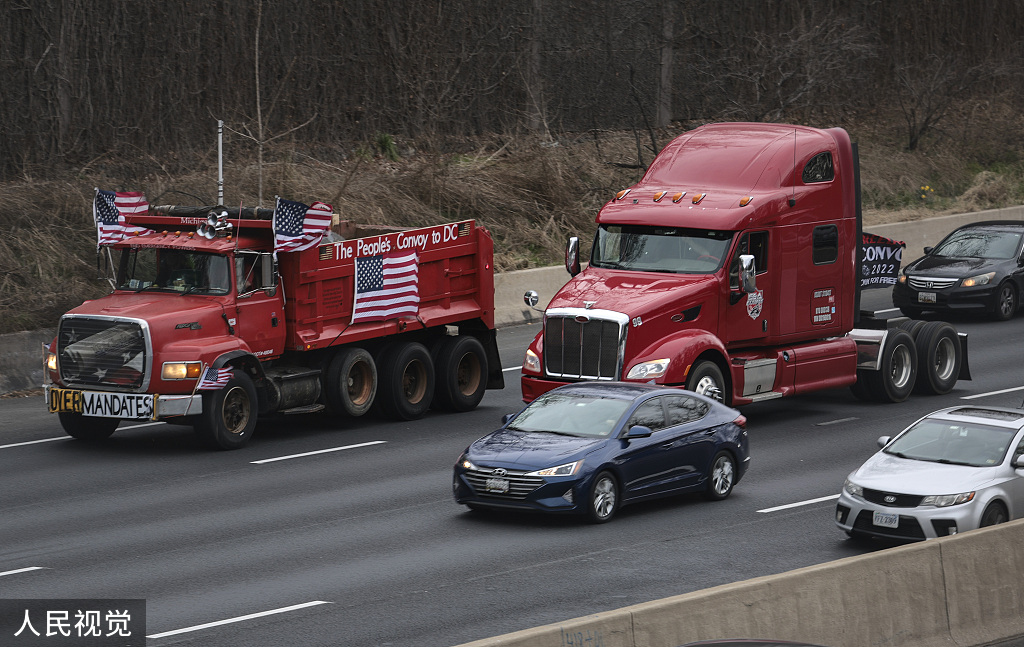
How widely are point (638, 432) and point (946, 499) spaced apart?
10.4ft

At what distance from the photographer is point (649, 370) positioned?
18453 millimetres

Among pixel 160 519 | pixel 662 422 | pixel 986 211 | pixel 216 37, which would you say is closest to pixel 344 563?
pixel 160 519

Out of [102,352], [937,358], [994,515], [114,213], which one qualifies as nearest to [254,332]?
[102,352]

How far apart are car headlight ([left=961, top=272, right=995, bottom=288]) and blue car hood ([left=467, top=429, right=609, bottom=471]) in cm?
1616

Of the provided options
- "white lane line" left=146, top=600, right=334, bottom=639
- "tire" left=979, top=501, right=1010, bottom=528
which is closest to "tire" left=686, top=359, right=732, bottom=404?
"tire" left=979, top=501, right=1010, bottom=528

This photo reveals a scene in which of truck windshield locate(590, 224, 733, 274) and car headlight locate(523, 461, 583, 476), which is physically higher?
truck windshield locate(590, 224, 733, 274)

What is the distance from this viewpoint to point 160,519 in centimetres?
1509

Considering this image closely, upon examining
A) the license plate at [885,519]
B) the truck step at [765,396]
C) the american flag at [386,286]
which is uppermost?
the american flag at [386,286]

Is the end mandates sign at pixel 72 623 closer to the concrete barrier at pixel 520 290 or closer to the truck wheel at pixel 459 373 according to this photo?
the truck wheel at pixel 459 373

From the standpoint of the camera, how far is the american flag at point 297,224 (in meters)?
18.6

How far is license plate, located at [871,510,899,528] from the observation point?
13.9 m

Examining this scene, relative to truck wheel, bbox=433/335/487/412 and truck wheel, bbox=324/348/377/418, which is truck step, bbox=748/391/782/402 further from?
truck wheel, bbox=324/348/377/418

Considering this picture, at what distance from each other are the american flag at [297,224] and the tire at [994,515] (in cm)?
906

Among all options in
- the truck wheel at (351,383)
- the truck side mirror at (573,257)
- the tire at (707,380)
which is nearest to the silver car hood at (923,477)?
the tire at (707,380)
